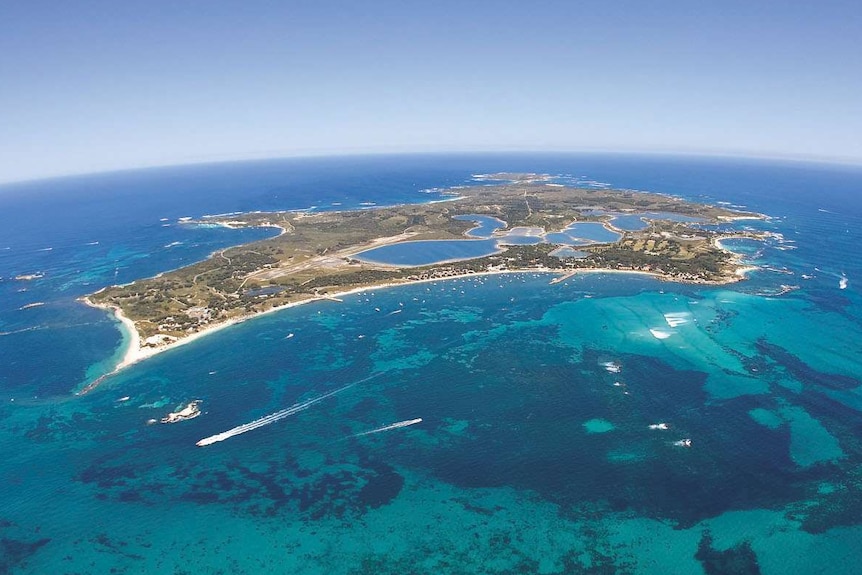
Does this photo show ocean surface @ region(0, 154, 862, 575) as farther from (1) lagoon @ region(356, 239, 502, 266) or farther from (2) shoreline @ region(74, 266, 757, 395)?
(1) lagoon @ region(356, 239, 502, 266)

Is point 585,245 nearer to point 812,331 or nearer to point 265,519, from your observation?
point 812,331

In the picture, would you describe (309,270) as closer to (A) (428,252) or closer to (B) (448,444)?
(A) (428,252)

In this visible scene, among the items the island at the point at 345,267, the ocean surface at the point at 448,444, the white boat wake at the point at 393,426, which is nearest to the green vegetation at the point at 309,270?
the island at the point at 345,267

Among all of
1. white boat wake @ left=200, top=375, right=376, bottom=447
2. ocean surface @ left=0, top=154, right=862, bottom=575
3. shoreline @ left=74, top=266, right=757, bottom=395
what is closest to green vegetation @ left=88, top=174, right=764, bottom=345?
shoreline @ left=74, top=266, right=757, bottom=395

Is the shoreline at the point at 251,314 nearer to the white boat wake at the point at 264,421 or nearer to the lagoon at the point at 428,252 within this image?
the lagoon at the point at 428,252

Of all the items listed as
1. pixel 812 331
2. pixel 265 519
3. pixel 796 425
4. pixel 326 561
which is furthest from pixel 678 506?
pixel 812 331

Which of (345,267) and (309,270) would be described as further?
(345,267)

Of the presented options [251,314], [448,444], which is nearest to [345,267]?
[251,314]
